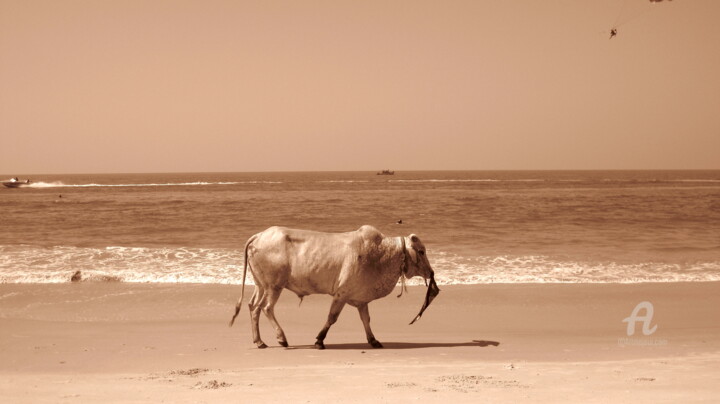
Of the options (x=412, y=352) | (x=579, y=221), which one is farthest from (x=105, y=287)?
(x=579, y=221)

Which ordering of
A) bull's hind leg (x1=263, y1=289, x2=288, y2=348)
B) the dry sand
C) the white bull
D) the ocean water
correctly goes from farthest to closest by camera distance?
the ocean water
bull's hind leg (x1=263, y1=289, x2=288, y2=348)
the white bull
the dry sand

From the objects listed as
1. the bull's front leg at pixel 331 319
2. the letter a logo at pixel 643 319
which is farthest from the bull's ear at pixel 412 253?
the letter a logo at pixel 643 319

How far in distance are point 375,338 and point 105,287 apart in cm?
716

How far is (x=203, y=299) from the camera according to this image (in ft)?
45.3

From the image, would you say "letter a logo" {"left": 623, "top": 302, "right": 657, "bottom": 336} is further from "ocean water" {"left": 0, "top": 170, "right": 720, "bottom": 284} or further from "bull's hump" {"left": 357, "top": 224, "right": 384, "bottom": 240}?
"bull's hump" {"left": 357, "top": 224, "right": 384, "bottom": 240}

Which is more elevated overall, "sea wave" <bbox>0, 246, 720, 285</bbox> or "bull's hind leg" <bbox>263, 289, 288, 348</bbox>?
"bull's hind leg" <bbox>263, 289, 288, 348</bbox>

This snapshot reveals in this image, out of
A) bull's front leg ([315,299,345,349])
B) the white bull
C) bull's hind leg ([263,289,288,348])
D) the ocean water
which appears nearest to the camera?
bull's front leg ([315,299,345,349])

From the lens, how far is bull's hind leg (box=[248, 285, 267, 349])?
9.90 metres

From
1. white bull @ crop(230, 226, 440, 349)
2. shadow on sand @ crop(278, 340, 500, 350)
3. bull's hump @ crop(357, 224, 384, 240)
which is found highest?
bull's hump @ crop(357, 224, 384, 240)

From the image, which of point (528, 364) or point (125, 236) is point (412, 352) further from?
point (125, 236)

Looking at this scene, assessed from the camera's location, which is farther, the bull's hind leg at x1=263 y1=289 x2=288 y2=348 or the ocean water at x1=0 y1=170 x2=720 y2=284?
the ocean water at x1=0 y1=170 x2=720 y2=284

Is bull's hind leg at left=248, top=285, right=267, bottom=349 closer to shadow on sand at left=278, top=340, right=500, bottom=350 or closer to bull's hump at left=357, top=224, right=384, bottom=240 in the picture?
shadow on sand at left=278, top=340, right=500, bottom=350

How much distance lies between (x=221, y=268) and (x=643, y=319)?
383 inches

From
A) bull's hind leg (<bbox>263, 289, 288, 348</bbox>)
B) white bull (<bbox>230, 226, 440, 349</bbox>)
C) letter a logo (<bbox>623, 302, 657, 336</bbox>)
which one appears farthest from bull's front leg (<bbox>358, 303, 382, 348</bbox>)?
letter a logo (<bbox>623, 302, 657, 336</bbox>)
